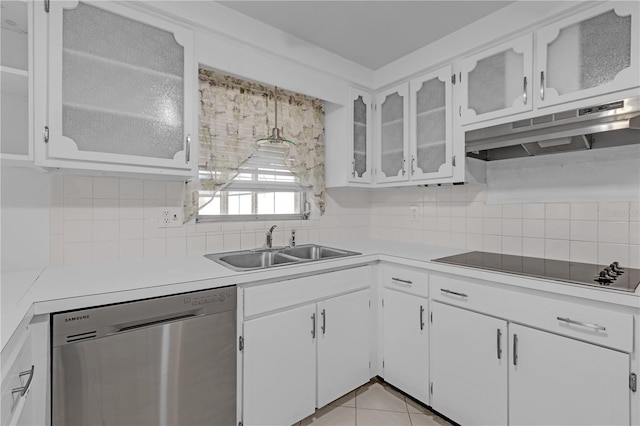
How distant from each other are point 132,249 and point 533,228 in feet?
8.17

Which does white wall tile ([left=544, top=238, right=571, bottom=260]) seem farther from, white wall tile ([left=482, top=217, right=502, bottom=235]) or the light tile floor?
the light tile floor

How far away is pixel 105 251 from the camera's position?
1670mm

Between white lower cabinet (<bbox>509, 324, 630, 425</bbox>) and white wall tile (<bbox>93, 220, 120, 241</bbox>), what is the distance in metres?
2.15

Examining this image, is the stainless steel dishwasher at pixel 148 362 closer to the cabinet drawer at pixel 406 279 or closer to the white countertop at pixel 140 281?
the white countertop at pixel 140 281

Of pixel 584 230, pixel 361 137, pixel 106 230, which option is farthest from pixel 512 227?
pixel 106 230

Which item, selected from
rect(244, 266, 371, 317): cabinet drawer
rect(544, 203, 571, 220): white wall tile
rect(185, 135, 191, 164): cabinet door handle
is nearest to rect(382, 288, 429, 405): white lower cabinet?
rect(244, 266, 371, 317): cabinet drawer

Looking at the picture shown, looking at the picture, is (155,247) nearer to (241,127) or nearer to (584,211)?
(241,127)

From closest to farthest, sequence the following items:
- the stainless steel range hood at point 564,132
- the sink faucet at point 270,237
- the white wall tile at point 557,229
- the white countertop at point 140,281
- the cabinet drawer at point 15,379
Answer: the cabinet drawer at point 15,379 < the white countertop at point 140,281 < the stainless steel range hood at point 564,132 < the white wall tile at point 557,229 < the sink faucet at point 270,237

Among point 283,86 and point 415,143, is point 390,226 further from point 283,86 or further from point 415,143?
point 283,86

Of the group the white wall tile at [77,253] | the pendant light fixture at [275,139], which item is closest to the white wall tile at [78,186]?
the white wall tile at [77,253]

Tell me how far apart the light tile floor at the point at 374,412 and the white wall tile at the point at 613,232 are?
1.39 meters

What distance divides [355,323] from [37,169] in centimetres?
192

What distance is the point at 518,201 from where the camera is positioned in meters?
2.04

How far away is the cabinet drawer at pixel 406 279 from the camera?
185cm
